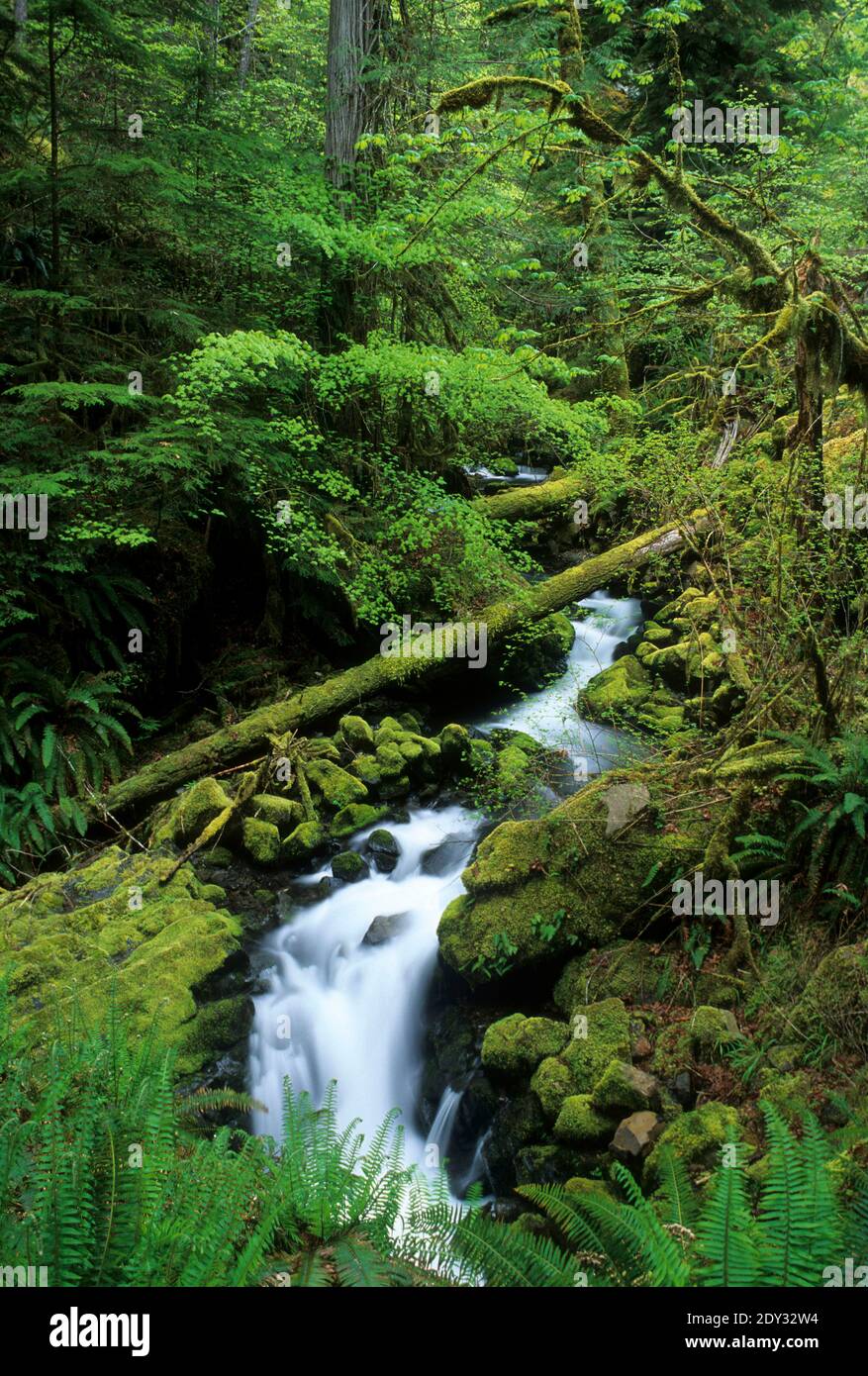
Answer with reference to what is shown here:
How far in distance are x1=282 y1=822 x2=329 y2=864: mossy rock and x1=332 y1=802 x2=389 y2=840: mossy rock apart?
285 millimetres

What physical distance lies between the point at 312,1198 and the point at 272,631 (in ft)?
26.8

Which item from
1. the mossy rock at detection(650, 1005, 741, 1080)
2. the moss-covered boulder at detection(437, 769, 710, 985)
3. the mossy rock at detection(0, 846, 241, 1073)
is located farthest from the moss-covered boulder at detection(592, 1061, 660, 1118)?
the mossy rock at detection(0, 846, 241, 1073)

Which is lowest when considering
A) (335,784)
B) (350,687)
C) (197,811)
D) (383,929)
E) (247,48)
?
(383,929)

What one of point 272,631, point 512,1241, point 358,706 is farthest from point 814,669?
point 272,631

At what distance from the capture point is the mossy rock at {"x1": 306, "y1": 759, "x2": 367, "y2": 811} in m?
8.52

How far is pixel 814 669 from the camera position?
5.60 meters

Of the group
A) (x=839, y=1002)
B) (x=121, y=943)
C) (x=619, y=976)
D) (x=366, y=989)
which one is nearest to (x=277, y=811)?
(x=121, y=943)

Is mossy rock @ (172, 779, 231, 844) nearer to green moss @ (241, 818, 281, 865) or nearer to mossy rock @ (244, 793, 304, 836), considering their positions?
mossy rock @ (244, 793, 304, 836)

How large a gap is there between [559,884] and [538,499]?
7.64 m

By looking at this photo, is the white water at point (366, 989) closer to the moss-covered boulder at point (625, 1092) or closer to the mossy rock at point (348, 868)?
the mossy rock at point (348, 868)

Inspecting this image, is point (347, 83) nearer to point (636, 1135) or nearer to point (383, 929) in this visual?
point (383, 929)

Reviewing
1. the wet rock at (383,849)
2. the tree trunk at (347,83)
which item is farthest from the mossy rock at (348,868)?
the tree trunk at (347,83)

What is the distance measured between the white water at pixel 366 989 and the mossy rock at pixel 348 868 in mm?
93

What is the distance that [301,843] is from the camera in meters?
7.93
